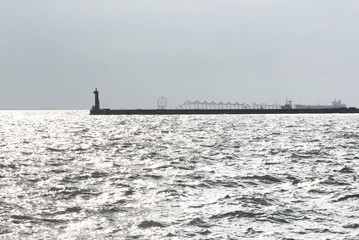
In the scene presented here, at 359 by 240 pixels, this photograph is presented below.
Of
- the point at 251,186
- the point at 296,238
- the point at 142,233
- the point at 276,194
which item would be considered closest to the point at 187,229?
the point at 142,233

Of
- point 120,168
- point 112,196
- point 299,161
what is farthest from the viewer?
point 299,161

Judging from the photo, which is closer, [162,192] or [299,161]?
[162,192]

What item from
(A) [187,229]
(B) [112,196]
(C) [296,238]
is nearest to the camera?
(C) [296,238]

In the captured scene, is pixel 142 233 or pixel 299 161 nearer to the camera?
pixel 142 233

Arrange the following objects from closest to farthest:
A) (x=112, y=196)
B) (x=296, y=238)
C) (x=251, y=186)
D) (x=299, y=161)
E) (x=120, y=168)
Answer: (x=296, y=238)
(x=112, y=196)
(x=251, y=186)
(x=120, y=168)
(x=299, y=161)

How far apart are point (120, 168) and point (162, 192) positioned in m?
9.39

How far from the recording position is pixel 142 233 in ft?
50.9

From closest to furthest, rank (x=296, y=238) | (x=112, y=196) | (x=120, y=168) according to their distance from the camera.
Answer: (x=296, y=238) → (x=112, y=196) → (x=120, y=168)

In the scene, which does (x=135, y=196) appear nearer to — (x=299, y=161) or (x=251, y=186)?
(x=251, y=186)

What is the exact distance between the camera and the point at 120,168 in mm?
31000

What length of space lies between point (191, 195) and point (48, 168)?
41.5ft

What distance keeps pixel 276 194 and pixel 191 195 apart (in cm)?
354

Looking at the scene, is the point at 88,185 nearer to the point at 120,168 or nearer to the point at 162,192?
the point at 162,192

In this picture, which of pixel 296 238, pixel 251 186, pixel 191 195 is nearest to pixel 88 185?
pixel 191 195
